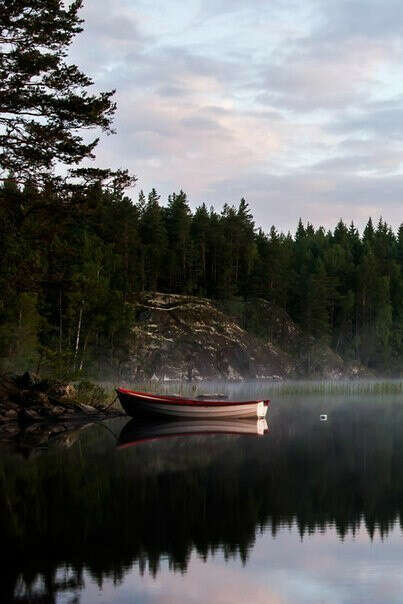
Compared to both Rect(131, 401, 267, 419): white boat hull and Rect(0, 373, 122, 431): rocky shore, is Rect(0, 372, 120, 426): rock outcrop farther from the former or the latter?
Rect(131, 401, 267, 419): white boat hull

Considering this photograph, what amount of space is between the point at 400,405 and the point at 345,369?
203 ft

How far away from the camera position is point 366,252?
169 metres

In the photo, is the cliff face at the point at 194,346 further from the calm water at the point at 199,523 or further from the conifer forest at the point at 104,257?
the calm water at the point at 199,523

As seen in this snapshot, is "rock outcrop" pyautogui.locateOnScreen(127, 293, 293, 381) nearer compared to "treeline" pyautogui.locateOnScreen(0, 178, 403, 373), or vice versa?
"treeline" pyautogui.locateOnScreen(0, 178, 403, 373)

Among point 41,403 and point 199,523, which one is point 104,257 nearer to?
point 41,403

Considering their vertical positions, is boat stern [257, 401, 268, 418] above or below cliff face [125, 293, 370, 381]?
below

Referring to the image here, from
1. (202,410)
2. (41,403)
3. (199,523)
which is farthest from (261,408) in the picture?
(199,523)

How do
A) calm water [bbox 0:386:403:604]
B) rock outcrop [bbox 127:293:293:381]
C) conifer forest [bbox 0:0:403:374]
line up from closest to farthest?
1. calm water [bbox 0:386:403:604]
2. conifer forest [bbox 0:0:403:374]
3. rock outcrop [bbox 127:293:293:381]

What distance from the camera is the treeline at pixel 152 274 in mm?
36562

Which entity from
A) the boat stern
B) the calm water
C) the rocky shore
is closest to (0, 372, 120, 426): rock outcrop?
the rocky shore

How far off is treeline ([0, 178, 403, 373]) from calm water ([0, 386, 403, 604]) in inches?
385

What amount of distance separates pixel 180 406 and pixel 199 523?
27729 mm

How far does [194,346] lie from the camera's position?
9712cm

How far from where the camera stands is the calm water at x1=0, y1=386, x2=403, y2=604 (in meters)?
12.7
